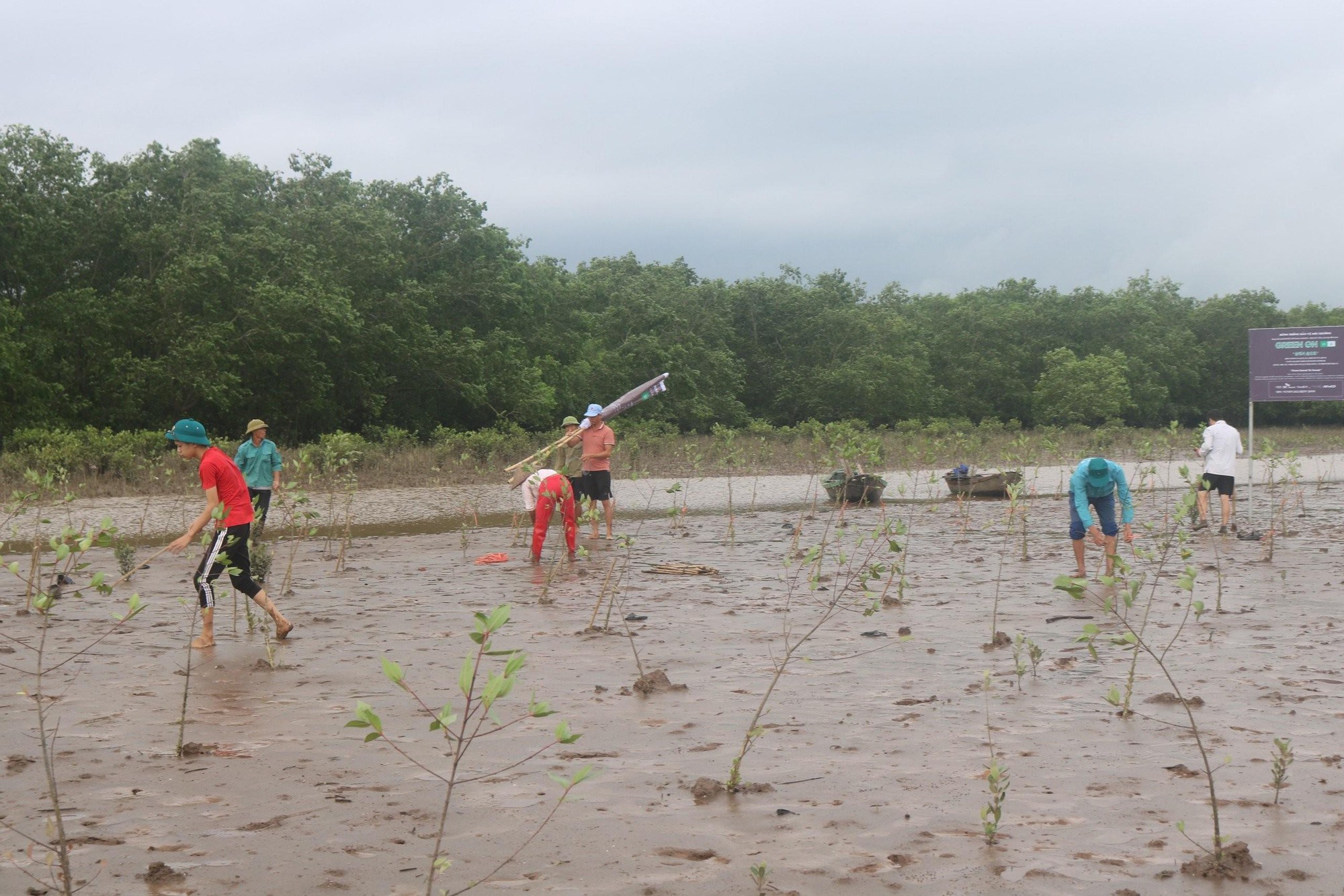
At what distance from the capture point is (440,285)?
40.4 m

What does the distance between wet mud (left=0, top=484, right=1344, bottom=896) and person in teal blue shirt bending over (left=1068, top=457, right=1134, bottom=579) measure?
3.02 ft

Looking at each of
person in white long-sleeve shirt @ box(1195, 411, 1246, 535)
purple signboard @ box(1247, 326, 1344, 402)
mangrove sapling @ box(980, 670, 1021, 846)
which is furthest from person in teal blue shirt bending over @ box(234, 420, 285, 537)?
purple signboard @ box(1247, 326, 1344, 402)

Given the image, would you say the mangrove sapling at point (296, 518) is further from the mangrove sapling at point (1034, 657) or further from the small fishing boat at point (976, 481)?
the small fishing boat at point (976, 481)

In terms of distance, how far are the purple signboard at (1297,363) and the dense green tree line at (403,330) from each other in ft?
75.8

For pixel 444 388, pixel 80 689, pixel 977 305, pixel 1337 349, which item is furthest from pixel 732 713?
pixel 977 305

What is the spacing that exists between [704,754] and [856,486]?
48.0 ft

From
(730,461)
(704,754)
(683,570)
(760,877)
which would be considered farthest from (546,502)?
(730,461)

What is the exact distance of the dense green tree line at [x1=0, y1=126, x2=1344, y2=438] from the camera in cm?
3000

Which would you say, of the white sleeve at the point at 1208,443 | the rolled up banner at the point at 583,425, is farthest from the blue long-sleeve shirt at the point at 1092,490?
the rolled up banner at the point at 583,425

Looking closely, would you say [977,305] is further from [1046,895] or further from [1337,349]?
[1046,895]

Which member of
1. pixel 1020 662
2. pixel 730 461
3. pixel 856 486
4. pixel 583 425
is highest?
pixel 583 425

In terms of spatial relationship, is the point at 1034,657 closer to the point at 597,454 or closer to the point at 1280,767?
the point at 1280,767

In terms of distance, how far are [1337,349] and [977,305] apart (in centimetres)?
5681

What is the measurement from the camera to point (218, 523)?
7746 millimetres
